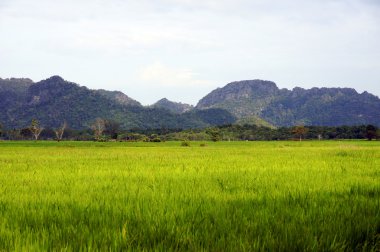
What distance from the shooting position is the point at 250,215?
4297mm

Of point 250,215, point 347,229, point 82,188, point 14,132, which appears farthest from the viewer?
point 14,132

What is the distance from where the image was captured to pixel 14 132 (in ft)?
561

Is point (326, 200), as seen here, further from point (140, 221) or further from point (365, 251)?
point (140, 221)

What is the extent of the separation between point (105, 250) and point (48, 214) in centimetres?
195

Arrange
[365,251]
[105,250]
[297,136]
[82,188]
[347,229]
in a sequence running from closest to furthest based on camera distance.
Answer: [105,250], [365,251], [347,229], [82,188], [297,136]

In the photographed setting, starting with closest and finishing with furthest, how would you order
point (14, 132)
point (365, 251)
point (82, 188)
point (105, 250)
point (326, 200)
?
point (105, 250)
point (365, 251)
point (326, 200)
point (82, 188)
point (14, 132)

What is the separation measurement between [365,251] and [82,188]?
18.4ft

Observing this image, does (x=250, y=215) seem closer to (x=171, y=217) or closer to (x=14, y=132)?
(x=171, y=217)

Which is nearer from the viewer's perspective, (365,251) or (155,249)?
(155,249)

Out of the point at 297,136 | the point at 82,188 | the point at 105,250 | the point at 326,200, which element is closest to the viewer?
the point at 105,250

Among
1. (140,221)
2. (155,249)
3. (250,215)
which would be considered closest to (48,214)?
(140,221)

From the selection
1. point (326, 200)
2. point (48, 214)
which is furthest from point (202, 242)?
point (326, 200)

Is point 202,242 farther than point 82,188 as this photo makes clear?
No

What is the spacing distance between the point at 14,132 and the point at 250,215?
189m
